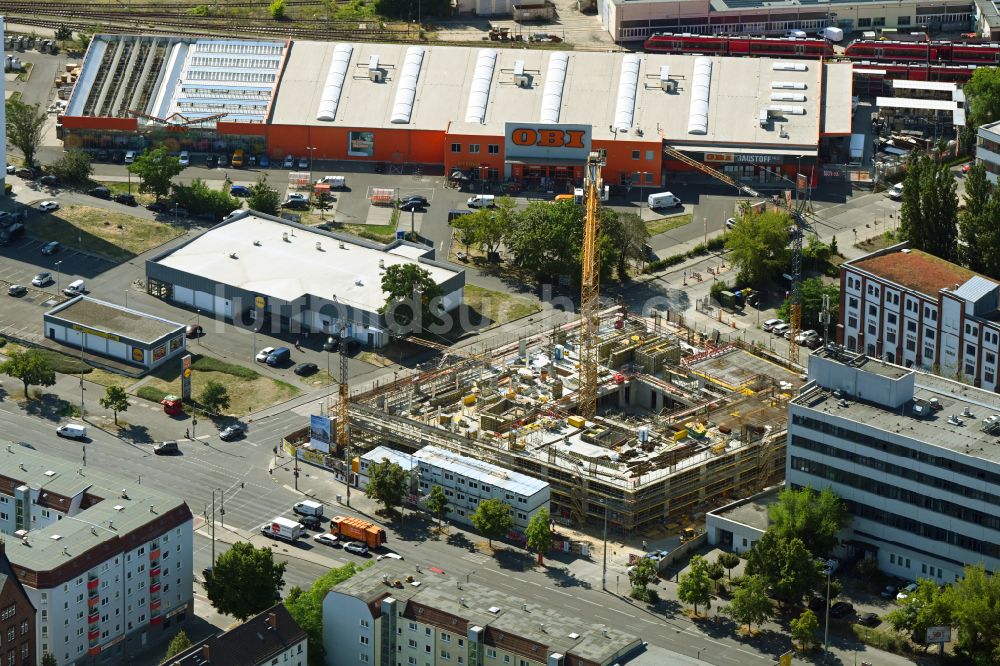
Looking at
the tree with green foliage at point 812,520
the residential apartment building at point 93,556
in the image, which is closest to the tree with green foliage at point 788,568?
the tree with green foliage at point 812,520

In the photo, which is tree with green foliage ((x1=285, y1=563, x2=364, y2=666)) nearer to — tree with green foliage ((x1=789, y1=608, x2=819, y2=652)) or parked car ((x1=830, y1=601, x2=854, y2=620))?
tree with green foliage ((x1=789, y1=608, x2=819, y2=652))

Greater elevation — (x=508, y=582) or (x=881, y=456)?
(x=881, y=456)

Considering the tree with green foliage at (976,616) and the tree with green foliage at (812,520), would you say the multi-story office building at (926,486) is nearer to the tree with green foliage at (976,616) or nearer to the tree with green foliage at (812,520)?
the tree with green foliage at (812,520)

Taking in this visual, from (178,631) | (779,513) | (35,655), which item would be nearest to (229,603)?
(178,631)

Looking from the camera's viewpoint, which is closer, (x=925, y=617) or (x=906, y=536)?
(x=925, y=617)

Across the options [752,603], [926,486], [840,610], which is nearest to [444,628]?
[752,603]

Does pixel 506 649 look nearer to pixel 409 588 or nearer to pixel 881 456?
pixel 409 588

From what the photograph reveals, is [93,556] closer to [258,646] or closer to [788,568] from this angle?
[258,646]
